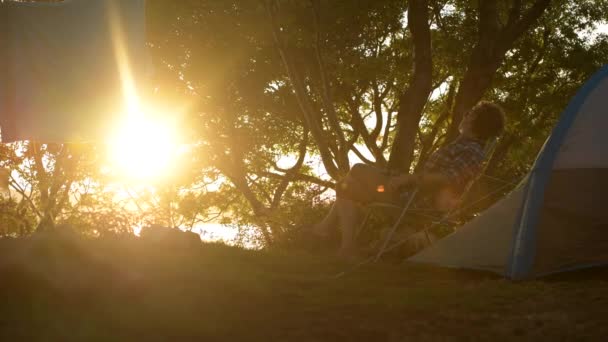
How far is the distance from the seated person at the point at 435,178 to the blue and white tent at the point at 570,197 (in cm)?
92

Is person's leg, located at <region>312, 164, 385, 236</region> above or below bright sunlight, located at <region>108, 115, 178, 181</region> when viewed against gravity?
below

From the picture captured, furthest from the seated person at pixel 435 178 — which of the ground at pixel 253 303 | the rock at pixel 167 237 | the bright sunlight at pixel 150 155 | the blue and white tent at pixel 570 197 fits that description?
the bright sunlight at pixel 150 155

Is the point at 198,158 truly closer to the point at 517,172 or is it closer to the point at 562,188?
the point at 517,172

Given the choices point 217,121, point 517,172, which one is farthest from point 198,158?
point 517,172

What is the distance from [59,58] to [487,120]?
13.4ft

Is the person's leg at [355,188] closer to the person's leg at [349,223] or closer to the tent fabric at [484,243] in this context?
the person's leg at [349,223]

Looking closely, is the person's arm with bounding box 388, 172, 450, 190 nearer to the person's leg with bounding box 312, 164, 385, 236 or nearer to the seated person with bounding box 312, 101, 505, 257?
the seated person with bounding box 312, 101, 505, 257

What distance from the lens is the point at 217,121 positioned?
1428 cm

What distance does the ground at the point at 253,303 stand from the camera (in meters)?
3.38

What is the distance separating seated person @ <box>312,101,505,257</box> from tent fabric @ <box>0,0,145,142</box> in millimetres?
2588

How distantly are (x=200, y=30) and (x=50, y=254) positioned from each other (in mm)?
8141

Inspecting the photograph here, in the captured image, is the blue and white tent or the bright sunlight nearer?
the blue and white tent

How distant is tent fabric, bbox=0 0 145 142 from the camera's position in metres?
6.93

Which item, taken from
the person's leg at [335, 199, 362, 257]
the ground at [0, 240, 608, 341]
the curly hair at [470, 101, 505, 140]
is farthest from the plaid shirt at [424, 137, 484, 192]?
the ground at [0, 240, 608, 341]
